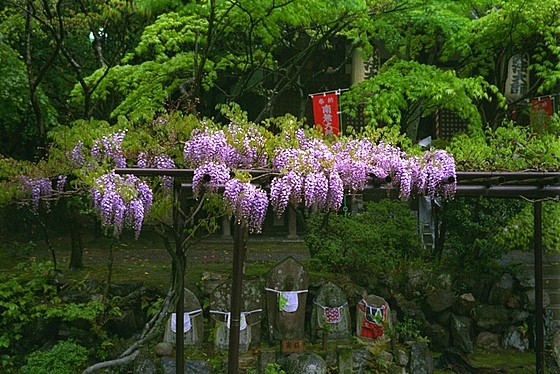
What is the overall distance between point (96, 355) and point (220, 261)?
3739mm

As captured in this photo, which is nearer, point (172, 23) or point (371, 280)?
point (172, 23)

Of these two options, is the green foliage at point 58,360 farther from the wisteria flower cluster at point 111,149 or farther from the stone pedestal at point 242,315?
the wisteria flower cluster at point 111,149

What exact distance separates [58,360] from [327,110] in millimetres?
5269

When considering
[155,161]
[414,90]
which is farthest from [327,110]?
[155,161]

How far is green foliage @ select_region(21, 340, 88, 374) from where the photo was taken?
6841 millimetres

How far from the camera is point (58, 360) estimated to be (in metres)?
6.97

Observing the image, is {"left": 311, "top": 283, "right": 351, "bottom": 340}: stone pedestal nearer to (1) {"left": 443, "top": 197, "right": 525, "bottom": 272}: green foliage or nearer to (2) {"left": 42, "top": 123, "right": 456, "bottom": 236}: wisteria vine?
(1) {"left": 443, "top": 197, "right": 525, "bottom": 272}: green foliage

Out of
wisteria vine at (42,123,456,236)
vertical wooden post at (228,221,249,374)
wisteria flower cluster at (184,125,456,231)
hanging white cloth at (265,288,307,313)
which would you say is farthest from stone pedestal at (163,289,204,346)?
wisteria flower cluster at (184,125,456,231)

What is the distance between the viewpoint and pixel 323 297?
7645 mm

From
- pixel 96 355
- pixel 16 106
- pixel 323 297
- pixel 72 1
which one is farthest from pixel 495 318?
pixel 72 1

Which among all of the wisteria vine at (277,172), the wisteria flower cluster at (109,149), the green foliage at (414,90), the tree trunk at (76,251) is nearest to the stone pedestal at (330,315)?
the green foliage at (414,90)

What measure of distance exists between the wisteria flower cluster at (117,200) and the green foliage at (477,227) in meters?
5.47

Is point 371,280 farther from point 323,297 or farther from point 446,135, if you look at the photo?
point 446,135

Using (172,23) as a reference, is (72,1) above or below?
above
